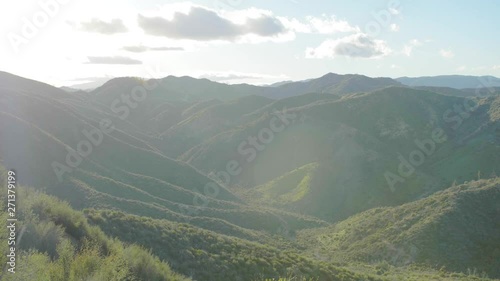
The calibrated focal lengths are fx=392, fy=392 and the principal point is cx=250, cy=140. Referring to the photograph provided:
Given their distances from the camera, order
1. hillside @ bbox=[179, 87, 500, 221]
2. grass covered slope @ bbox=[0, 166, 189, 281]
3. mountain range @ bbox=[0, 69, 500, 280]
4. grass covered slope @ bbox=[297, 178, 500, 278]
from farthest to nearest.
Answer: hillside @ bbox=[179, 87, 500, 221]
grass covered slope @ bbox=[297, 178, 500, 278]
mountain range @ bbox=[0, 69, 500, 280]
grass covered slope @ bbox=[0, 166, 189, 281]

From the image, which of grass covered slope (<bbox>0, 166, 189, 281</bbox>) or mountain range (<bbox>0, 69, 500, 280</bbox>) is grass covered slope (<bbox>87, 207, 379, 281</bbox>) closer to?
mountain range (<bbox>0, 69, 500, 280</bbox>)

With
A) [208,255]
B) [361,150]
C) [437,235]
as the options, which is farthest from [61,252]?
[361,150]

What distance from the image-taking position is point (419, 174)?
85.8 metres

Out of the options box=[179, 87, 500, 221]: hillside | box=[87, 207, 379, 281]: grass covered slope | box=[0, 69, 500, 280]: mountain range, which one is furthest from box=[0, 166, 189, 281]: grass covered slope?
box=[179, 87, 500, 221]: hillside

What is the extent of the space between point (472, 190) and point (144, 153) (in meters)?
61.3

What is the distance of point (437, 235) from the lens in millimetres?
40062

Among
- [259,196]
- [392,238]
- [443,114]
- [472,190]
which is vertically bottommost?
[259,196]

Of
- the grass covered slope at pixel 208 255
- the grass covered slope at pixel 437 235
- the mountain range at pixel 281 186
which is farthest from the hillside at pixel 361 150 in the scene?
the grass covered slope at pixel 208 255

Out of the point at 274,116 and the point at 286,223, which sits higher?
the point at 274,116

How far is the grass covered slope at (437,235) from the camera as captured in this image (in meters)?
37.5

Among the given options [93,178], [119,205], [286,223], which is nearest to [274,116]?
[286,223]

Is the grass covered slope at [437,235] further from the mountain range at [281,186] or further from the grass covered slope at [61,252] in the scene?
the grass covered slope at [61,252]

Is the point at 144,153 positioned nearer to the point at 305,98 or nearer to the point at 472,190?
the point at 472,190

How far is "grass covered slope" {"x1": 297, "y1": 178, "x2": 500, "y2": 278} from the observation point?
A: 3753 cm
